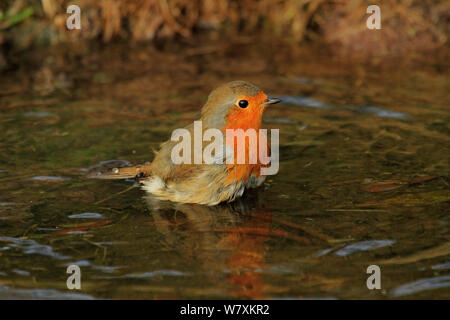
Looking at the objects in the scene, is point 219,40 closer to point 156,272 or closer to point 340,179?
point 340,179

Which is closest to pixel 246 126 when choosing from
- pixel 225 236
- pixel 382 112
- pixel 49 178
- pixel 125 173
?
pixel 225 236

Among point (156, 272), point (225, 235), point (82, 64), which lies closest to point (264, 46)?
point (82, 64)

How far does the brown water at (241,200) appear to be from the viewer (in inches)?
162

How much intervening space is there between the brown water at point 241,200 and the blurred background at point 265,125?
0.02 m

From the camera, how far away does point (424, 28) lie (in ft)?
30.1

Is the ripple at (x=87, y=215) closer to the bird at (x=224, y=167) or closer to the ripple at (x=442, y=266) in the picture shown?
the bird at (x=224, y=167)

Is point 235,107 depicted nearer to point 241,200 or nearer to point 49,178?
point 241,200

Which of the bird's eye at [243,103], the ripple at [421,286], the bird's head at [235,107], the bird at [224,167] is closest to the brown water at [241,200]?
the ripple at [421,286]

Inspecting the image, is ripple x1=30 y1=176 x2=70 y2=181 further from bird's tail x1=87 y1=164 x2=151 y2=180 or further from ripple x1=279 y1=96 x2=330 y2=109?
ripple x1=279 y1=96 x2=330 y2=109

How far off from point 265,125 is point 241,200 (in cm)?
154

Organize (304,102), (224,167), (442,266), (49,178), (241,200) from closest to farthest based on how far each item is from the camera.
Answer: (442,266) < (224,167) < (241,200) < (49,178) < (304,102)

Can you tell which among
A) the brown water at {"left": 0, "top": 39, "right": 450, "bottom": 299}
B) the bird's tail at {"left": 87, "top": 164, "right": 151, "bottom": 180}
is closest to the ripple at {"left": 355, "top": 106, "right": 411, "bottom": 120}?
the brown water at {"left": 0, "top": 39, "right": 450, "bottom": 299}

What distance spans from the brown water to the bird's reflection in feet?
0.04

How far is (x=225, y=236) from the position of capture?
15.6ft
